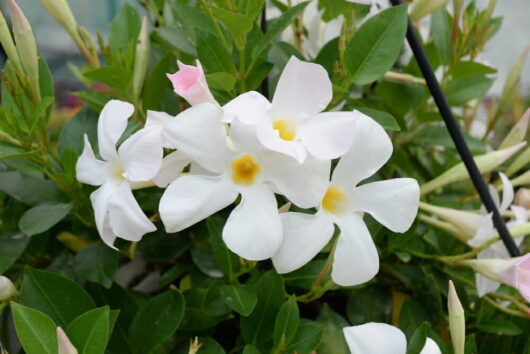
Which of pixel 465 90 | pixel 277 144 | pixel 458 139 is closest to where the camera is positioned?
pixel 277 144

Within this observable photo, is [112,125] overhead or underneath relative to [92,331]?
overhead

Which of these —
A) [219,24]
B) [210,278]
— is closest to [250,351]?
[210,278]

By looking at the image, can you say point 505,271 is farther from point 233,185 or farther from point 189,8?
point 189,8

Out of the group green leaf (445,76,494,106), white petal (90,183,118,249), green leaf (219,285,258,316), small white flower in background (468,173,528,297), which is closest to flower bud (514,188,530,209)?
small white flower in background (468,173,528,297)

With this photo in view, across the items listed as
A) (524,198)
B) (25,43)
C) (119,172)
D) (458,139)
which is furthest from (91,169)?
(524,198)

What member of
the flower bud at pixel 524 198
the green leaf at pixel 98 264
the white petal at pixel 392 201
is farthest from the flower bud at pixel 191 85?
the flower bud at pixel 524 198

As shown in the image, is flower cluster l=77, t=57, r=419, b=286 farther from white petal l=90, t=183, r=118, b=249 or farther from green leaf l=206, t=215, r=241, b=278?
green leaf l=206, t=215, r=241, b=278

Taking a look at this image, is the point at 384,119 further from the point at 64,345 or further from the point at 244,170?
the point at 64,345

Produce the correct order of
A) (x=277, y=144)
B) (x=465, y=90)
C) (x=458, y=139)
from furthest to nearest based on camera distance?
(x=465, y=90) → (x=458, y=139) → (x=277, y=144)
